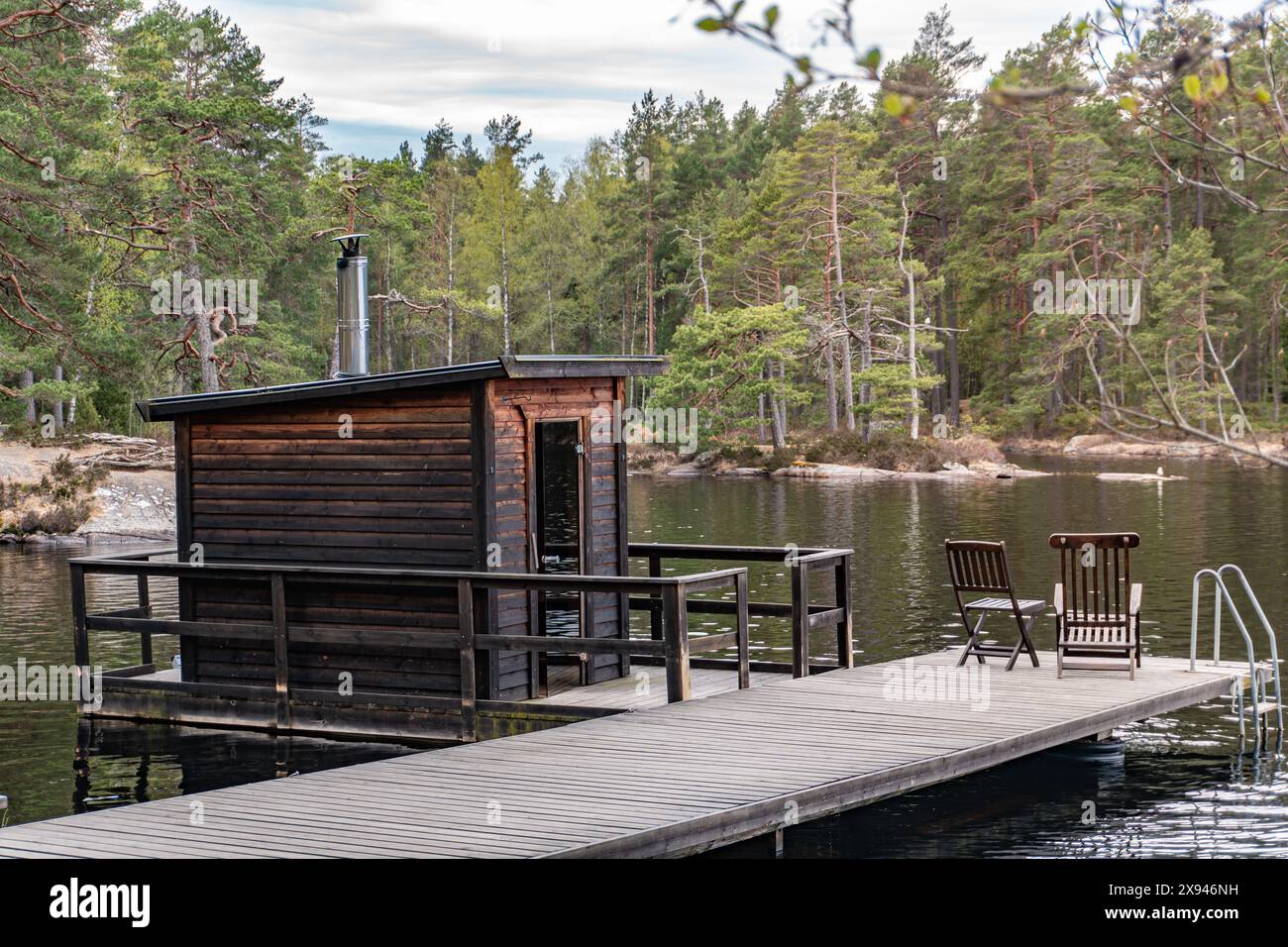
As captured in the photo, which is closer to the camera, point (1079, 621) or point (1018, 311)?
point (1079, 621)

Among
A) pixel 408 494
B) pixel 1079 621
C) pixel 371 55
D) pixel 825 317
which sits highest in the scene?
pixel 371 55

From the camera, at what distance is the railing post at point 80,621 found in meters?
12.6

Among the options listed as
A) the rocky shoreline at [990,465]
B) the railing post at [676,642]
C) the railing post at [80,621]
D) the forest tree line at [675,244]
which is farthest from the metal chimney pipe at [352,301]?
the rocky shoreline at [990,465]

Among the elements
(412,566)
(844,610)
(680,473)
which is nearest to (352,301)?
(412,566)

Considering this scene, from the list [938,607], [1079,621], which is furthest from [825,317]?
[1079,621]

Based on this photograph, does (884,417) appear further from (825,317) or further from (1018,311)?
(1018,311)

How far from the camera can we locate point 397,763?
30.7 feet

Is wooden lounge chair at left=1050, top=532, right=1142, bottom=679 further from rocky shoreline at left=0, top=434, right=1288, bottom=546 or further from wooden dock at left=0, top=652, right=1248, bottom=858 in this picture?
rocky shoreline at left=0, top=434, right=1288, bottom=546

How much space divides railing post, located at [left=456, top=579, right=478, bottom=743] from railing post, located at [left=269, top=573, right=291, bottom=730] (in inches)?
63.9

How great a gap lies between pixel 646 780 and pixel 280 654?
4431 millimetres

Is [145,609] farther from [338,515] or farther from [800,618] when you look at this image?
[800,618]

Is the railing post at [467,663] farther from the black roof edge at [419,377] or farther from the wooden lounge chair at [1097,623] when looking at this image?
the wooden lounge chair at [1097,623]

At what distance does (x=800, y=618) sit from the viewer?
11.9 metres
